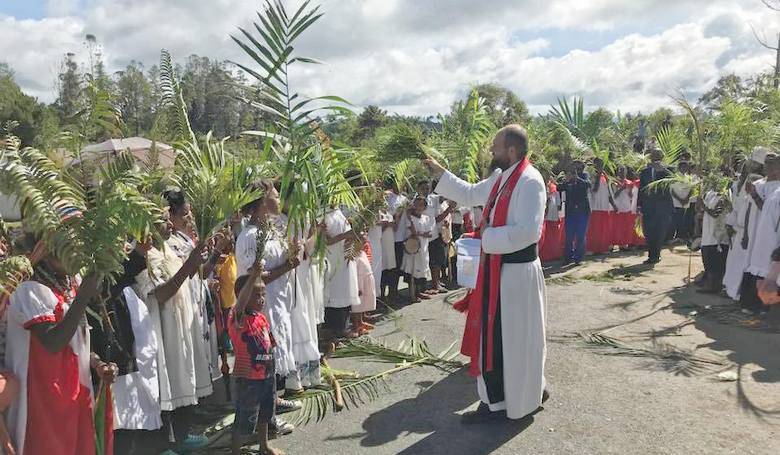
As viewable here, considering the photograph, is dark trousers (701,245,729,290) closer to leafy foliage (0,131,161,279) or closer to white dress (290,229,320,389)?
white dress (290,229,320,389)

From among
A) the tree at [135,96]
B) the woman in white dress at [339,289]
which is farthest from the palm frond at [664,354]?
the tree at [135,96]

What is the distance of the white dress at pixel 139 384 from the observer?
12.6 feet

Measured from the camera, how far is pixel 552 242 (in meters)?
12.2

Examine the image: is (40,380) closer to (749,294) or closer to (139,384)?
(139,384)

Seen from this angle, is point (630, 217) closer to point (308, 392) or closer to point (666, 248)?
point (666, 248)

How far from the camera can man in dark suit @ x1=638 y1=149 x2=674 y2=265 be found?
11.2 m

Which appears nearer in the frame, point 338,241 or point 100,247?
point 100,247

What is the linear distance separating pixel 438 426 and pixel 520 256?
149 cm

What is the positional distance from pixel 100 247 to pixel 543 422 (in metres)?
3.49

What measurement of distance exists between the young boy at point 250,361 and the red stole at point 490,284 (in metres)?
1.62

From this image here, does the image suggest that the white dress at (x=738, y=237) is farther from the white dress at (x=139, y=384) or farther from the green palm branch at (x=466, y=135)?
the white dress at (x=139, y=384)

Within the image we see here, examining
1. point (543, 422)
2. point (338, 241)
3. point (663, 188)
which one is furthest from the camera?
point (663, 188)

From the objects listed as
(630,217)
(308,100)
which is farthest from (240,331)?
(630,217)

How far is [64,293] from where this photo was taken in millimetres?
3000
